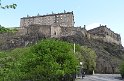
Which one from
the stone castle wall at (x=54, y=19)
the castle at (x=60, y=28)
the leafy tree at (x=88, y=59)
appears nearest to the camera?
the leafy tree at (x=88, y=59)

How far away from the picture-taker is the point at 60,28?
452ft

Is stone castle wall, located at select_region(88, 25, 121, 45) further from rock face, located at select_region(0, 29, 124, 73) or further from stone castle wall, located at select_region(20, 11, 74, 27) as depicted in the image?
stone castle wall, located at select_region(20, 11, 74, 27)

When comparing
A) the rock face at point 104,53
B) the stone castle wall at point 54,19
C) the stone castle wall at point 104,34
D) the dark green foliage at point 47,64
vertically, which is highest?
the stone castle wall at point 54,19

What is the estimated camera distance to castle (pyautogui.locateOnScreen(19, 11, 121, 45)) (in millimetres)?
136375

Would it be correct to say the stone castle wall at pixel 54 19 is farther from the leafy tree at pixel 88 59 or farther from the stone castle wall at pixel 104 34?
the leafy tree at pixel 88 59

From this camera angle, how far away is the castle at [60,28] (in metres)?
136

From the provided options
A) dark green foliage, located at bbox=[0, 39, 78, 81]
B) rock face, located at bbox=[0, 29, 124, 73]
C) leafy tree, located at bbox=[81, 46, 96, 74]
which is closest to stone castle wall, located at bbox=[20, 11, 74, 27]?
rock face, located at bbox=[0, 29, 124, 73]

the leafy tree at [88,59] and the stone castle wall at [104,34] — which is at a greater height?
the stone castle wall at [104,34]

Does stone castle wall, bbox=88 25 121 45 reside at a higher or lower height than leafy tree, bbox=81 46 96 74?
higher

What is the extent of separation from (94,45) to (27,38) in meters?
28.7

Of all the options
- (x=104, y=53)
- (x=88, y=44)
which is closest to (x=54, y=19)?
(x=88, y=44)

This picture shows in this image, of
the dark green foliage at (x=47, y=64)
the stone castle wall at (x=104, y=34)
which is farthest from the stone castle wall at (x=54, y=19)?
the dark green foliage at (x=47, y=64)

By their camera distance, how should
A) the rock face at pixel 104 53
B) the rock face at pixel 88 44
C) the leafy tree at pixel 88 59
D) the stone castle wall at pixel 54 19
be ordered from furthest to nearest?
the stone castle wall at pixel 54 19
the rock face at pixel 88 44
the rock face at pixel 104 53
the leafy tree at pixel 88 59

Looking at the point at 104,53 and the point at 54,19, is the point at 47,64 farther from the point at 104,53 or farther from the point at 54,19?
the point at 54,19
